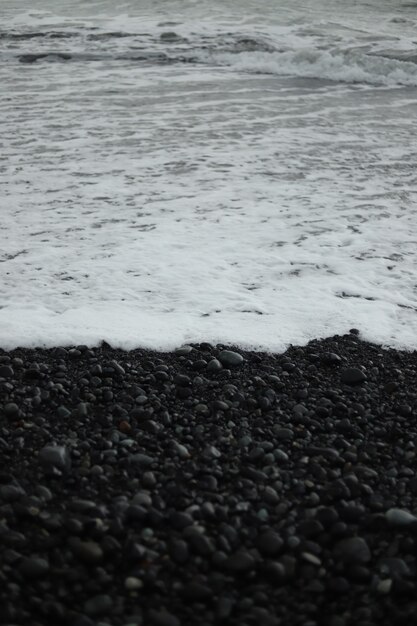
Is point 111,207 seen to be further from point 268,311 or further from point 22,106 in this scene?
point 22,106

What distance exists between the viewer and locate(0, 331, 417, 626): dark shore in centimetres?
186

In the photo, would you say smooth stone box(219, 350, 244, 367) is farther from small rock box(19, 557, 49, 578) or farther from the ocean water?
small rock box(19, 557, 49, 578)

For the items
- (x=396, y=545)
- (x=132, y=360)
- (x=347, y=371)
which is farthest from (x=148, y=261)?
(x=396, y=545)

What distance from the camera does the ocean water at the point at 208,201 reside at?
12.1 ft

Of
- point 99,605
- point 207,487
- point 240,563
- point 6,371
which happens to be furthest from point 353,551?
point 6,371

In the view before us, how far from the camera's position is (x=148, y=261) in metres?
4.29

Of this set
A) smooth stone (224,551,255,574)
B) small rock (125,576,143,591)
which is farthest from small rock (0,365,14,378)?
smooth stone (224,551,255,574)

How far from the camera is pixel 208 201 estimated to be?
17.6 ft

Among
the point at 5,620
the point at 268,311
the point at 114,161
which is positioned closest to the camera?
the point at 5,620

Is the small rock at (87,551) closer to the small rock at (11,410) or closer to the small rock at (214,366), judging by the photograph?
the small rock at (11,410)

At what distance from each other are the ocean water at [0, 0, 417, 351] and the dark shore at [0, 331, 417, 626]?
374 millimetres

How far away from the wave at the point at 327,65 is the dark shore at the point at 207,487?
903cm

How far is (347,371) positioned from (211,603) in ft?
5.00

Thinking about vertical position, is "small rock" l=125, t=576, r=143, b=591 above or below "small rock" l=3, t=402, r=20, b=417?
below
